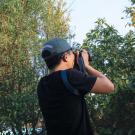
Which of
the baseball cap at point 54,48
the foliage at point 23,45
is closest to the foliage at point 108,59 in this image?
the foliage at point 23,45

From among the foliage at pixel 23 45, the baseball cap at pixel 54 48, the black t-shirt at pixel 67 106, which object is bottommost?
the black t-shirt at pixel 67 106

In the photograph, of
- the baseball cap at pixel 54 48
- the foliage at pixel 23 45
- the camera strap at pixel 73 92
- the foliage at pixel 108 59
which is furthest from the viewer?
the foliage at pixel 23 45

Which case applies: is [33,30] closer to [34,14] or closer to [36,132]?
[34,14]

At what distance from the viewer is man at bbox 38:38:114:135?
325cm

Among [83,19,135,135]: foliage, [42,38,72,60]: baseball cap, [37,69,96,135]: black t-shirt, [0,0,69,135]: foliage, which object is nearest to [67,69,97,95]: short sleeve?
[37,69,96,135]: black t-shirt

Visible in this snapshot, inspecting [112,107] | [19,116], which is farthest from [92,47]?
[19,116]

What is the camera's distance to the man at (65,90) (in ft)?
10.7

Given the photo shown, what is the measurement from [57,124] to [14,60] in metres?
12.3

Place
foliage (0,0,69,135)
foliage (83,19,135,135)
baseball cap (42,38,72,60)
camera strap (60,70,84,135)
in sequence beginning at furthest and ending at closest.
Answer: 1. foliage (0,0,69,135)
2. foliage (83,19,135,135)
3. baseball cap (42,38,72,60)
4. camera strap (60,70,84,135)

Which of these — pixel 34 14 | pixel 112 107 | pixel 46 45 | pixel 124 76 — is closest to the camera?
pixel 46 45

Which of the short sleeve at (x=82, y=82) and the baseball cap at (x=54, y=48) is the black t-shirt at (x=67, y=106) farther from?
the baseball cap at (x=54, y=48)

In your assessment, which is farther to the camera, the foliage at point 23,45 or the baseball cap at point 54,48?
the foliage at point 23,45

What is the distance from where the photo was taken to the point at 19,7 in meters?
15.6

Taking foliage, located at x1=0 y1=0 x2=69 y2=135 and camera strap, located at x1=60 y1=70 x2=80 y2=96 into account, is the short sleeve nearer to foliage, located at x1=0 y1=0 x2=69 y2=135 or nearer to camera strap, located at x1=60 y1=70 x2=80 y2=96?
camera strap, located at x1=60 y1=70 x2=80 y2=96
